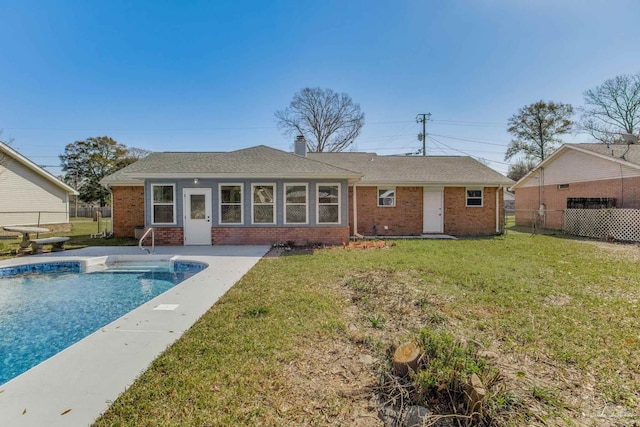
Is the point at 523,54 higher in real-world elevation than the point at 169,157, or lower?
higher

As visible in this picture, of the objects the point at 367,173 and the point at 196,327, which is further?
the point at 367,173

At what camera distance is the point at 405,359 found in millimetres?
2834

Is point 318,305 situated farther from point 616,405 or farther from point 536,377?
point 616,405

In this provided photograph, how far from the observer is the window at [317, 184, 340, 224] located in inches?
460

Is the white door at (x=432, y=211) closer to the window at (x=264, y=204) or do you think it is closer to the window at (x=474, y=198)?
the window at (x=474, y=198)

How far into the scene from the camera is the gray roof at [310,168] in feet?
36.1

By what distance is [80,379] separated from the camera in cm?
290

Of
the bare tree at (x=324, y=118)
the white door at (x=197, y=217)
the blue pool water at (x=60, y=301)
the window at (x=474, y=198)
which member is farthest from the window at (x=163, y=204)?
the bare tree at (x=324, y=118)

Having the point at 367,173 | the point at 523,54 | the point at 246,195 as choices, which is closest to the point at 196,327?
the point at 246,195

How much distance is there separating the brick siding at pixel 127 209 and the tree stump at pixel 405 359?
14.6 m

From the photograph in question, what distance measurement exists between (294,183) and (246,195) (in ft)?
6.08

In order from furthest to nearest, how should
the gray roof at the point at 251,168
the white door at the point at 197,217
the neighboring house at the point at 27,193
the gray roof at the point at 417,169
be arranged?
the neighboring house at the point at 27,193
the gray roof at the point at 417,169
the white door at the point at 197,217
the gray roof at the point at 251,168

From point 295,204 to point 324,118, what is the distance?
2243 cm

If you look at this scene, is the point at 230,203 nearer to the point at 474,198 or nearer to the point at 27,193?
the point at 474,198
